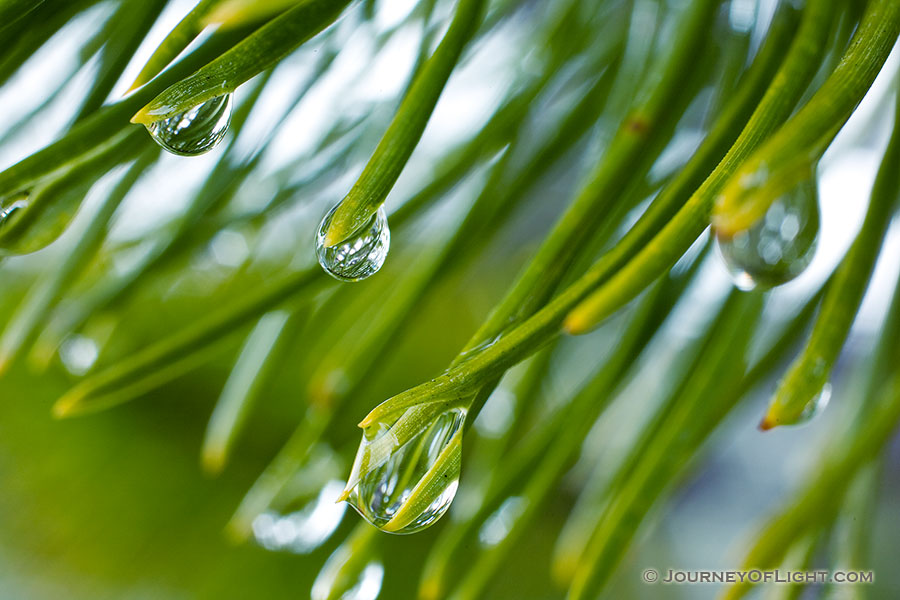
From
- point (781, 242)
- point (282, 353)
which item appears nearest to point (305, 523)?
point (282, 353)

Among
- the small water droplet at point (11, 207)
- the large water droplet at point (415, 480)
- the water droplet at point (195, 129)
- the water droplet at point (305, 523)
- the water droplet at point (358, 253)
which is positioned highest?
the small water droplet at point (11, 207)

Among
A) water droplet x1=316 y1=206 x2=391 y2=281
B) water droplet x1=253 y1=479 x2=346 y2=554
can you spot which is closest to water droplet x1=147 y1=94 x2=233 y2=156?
water droplet x1=316 y1=206 x2=391 y2=281

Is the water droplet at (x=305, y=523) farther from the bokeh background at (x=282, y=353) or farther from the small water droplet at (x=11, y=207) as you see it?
the small water droplet at (x=11, y=207)

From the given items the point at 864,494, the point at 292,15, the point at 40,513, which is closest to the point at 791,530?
the point at 864,494

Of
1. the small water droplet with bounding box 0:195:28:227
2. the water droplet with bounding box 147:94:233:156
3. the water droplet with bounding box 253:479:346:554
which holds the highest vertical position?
the small water droplet with bounding box 0:195:28:227

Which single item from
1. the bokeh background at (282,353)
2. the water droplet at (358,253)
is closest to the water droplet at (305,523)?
the bokeh background at (282,353)

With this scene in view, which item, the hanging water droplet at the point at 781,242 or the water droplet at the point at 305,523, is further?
the water droplet at the point at 305,523

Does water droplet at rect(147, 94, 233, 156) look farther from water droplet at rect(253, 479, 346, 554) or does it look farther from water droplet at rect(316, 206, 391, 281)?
water droplet at rect(253, 479, 346, 554)
